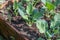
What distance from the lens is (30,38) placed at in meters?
1.05

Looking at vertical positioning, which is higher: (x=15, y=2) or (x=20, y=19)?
(x=15, y=2)

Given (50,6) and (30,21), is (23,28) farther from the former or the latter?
(50,6)

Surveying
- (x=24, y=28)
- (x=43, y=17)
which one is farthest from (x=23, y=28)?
(x=43, y=17)

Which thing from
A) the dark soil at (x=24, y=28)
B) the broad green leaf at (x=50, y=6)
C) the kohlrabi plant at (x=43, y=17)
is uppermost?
the broad green leaf at (x=50, y=6)

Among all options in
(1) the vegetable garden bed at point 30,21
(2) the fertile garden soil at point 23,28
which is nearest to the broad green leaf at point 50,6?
(1) the vegetable garden bed at point 30,21

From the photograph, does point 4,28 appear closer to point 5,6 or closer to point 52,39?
point 5,6

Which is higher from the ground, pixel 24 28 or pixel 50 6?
pixel 50 6

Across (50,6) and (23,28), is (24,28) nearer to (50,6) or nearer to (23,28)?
(23,28)

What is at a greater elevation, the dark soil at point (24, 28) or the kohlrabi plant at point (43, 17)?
the kohlrabi plant at point (43, 17)

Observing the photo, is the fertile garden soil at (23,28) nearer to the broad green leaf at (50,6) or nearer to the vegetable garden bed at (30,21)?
the vegetable garden bed at (30,21)

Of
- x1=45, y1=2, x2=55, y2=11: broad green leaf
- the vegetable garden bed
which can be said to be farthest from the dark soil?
x1=45, y1=2, x2=55, y2=11: broad green leaf

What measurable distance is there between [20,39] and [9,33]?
123mm

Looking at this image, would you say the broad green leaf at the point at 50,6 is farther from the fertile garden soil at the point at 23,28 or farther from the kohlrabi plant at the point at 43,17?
the fertile garden soil at the point at 23,28

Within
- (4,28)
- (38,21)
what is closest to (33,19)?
(38,21)
